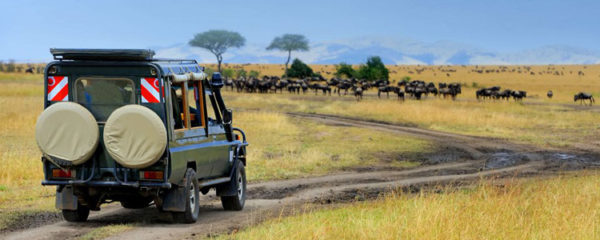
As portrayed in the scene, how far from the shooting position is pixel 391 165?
22969mm

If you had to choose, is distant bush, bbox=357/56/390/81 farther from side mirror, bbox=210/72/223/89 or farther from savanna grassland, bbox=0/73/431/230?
side mirror, bbox=210/72/223/89

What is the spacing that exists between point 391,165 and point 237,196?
10.7m

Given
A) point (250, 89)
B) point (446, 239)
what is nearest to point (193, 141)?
point (446, 239)

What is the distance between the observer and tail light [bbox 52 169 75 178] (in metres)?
10.6

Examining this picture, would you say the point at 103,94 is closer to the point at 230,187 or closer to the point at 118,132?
the point at 118,132

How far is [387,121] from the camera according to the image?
4100cm

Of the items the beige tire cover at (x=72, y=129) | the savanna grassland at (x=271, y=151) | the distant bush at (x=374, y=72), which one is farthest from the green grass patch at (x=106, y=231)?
the distant bush at (x=374, y=72)

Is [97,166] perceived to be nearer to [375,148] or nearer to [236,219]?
[236,219]

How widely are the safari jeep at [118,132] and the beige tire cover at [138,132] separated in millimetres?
13

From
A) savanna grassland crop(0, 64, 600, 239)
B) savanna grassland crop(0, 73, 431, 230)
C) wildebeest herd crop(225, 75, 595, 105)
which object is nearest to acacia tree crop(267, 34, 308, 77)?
wildebeest herd crop(225, 75, 595, 105)

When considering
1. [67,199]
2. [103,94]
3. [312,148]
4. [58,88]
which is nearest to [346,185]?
[67,199]

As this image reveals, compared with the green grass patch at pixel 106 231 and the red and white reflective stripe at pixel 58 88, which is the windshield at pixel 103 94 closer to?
the red and white reflective stripe at pixel 58 88

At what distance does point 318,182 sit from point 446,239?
9.36 m

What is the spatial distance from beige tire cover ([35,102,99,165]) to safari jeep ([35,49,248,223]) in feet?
0.04
